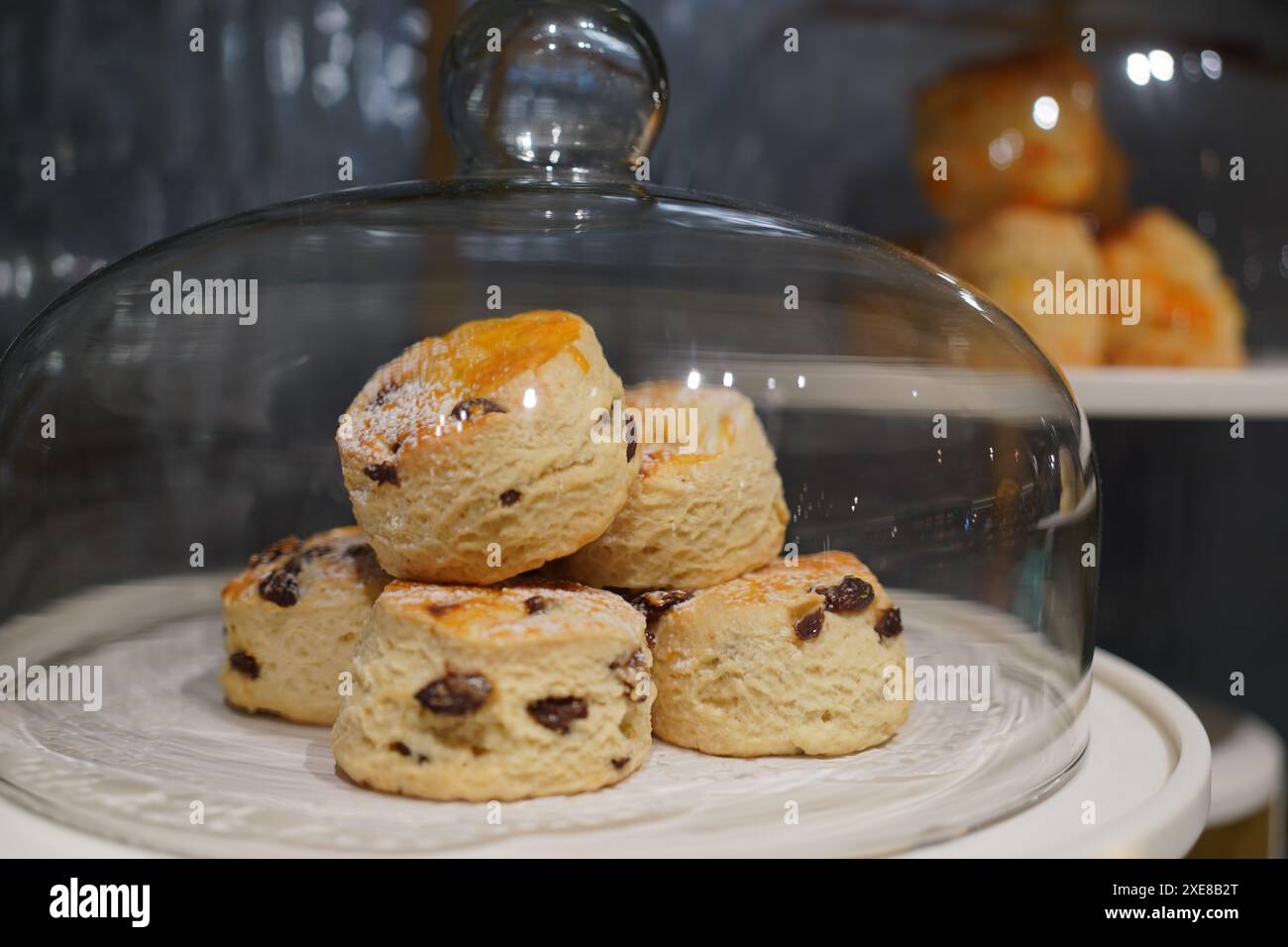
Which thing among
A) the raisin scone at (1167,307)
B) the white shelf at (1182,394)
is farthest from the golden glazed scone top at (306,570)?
the raisin scone at (1167,307)

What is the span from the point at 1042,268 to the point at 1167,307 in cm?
14

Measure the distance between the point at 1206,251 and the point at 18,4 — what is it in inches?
51.0

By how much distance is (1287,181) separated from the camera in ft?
4.11

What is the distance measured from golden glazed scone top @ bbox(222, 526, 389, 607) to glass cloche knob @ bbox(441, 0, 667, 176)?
253 mm

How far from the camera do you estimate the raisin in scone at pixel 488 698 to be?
1.82 feet

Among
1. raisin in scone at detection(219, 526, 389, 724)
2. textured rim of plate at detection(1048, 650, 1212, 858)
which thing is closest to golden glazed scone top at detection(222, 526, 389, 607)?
raisin in scone at detection(219, 526, 389, 724)

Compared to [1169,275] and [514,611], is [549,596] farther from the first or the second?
[1169,275]

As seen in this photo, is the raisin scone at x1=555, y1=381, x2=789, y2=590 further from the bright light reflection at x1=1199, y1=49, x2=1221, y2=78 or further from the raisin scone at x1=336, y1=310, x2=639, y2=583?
the bright light reflection at x1=1199, y1=49, x2=1221, y2=78

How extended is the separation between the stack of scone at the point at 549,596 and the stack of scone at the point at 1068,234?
57cm

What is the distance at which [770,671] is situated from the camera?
0.63 m

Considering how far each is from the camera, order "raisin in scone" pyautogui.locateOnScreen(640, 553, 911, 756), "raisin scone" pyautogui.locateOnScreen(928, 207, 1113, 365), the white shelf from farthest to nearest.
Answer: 1. "raisin scone" pyautogui.locateOnScreen(928, 207, 1113, 365)
2. the white shelf
3. "raisin in scone" pyautogui.locateOnScreen(640, 553, 911, 756)

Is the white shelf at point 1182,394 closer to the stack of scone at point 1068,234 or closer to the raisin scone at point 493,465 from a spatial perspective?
the stack of scone at point 1068,234

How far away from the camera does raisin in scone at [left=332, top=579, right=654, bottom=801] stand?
55cm

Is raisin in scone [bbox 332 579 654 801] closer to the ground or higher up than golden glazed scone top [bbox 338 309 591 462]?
closer to the ground
